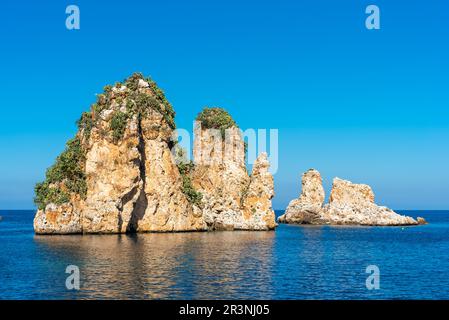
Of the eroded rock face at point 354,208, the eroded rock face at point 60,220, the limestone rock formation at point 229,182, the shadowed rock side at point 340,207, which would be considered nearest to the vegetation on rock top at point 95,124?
the eroded rock face at point 60,220

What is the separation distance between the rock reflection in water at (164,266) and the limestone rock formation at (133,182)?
931cm

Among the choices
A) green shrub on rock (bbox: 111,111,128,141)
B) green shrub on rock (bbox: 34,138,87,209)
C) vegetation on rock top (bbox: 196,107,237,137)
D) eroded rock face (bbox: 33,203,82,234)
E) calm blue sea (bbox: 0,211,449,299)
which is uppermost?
vegetation on rock top (bbox: 196,107,237,137)

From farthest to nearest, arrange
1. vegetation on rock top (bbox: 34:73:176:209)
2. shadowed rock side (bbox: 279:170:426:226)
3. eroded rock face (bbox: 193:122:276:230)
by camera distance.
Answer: shadowed rock side (bbox: 279:170:426:226) < eroded rock face (bbox: 193:122:276:230) < vegetation on rock top (bbox: 34:73:176:209)

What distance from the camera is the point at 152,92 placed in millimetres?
96875

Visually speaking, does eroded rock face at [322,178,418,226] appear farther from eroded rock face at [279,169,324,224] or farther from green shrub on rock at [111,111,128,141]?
green shrub on rock at [111,111,128,141]

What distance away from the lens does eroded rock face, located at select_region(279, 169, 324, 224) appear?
148 m

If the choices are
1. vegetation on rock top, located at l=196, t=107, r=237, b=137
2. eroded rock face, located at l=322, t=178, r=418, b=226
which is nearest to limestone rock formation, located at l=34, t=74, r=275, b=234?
vegetation on rock top, located at l=196, t=107, r=237, b=137

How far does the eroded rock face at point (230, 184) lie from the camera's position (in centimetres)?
10400

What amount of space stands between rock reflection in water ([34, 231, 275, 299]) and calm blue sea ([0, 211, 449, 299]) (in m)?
0.08

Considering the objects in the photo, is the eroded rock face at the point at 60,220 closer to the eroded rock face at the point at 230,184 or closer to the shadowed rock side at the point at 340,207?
the eroded rock face at the point at 230,184
